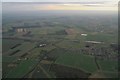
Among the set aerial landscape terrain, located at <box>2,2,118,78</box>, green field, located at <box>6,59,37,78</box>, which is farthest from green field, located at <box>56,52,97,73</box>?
green field, located at <box>6,59,37,78</box>

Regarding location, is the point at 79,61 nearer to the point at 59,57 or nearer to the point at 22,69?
the point at 59,57

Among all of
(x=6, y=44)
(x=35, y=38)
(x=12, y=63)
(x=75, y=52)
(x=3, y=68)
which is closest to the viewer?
(x=3, y=68)

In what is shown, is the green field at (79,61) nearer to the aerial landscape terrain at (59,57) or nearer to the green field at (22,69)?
the aerial landscape terrain at (59,57)

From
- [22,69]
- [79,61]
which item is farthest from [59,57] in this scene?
[22,69]

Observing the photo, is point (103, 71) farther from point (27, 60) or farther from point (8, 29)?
point (8, 29)

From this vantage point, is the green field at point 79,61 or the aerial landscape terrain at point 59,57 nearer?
the aerial landscape terrain at point 59,57

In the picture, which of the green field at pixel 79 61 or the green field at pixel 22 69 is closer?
the green field at pixel 22 69

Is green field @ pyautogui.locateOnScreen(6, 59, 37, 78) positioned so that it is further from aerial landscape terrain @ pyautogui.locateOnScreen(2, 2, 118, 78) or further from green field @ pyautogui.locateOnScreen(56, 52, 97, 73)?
green field @ pyautogui.locateOnScreen(56, 52, 97, 73)

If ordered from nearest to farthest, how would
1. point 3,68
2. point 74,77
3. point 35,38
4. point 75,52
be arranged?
point 74,77 → point 3,68 → point 75,52 → point 35,38

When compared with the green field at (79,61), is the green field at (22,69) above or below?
below

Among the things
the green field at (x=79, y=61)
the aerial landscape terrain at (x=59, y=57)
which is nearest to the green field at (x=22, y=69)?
the aerial landscape terrain at (x=59, y=57)

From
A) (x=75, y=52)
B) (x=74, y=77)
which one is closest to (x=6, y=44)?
(x=75, y=52)
